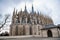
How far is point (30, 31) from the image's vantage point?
49062 millimetres

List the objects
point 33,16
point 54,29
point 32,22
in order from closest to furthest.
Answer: point 54,29, point 32,22, point 33,16

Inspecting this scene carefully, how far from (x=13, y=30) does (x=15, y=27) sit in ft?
6.48

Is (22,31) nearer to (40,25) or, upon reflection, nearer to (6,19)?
(40,25)

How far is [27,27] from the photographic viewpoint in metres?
48.0

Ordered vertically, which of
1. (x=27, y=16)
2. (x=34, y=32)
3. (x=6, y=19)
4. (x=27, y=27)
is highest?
(x=27, y=16)

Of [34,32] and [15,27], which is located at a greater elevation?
[15,27]

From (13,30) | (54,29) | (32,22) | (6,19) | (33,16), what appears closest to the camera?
(6,19)

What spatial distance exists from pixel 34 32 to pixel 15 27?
11.3 m

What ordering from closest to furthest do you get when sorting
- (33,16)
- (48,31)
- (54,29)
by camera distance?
(54,29)
(48,31)
(33,16)

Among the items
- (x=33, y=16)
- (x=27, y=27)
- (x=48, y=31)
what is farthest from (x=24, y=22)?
(x=48, y=31)

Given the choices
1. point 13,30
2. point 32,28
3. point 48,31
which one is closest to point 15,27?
point 13,30

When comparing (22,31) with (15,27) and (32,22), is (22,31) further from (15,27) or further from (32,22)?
(32,22)

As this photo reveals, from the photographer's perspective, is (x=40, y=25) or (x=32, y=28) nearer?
(x=32, y=28)

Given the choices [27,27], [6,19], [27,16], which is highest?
[27,16]
